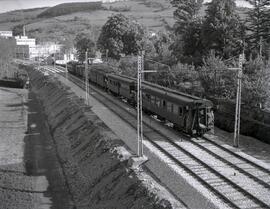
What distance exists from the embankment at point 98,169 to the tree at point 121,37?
43.1 meters

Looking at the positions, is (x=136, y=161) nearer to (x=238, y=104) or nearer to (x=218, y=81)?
(x=238, y=104)

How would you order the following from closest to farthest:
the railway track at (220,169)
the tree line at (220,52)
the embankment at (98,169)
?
the railway track at (220,169) < the embankment at (98,169) < the tree line at (220,52)

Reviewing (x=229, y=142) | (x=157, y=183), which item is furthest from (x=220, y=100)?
(x=157, y=183)

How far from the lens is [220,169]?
2784 cm

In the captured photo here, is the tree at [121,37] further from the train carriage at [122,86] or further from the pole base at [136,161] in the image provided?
the pole base at [136,161]

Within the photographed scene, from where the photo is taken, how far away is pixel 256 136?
3834 centimetres

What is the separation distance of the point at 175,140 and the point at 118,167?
293 inches

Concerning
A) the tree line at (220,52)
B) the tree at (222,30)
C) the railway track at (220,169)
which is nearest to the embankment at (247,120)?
the tree line at (220,52)

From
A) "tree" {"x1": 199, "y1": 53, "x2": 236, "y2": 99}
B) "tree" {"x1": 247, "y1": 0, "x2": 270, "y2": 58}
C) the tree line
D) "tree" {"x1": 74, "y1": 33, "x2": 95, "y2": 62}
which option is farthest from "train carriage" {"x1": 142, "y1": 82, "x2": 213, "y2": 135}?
"tree" {"x1": 74, "y1": 33, "x2": 95, "y2": 62}

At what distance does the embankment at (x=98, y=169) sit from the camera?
80.6ft

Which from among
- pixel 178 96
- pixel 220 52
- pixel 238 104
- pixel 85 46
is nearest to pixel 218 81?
pixel 178 96

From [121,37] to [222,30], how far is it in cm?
3662

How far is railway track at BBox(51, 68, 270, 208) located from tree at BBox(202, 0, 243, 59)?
30.8 metres

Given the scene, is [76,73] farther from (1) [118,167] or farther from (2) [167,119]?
(1) [118,167]
